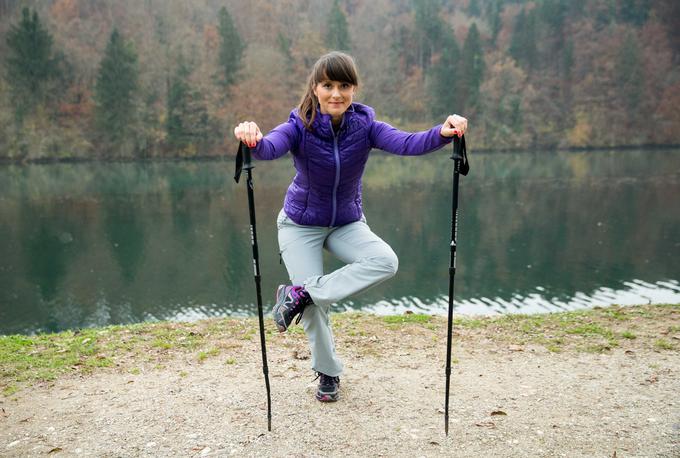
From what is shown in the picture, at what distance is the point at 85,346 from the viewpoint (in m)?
6.85

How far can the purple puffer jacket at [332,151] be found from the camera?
4504mm

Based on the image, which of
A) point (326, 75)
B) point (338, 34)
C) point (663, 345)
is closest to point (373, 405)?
point (326, 75)

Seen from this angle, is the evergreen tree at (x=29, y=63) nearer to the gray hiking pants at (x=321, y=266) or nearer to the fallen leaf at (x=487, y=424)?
the gray hiking pants at (x=321, y=266)

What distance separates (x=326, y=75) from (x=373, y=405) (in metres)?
2.89

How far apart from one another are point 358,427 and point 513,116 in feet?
253

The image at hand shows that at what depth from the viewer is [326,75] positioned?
450cm

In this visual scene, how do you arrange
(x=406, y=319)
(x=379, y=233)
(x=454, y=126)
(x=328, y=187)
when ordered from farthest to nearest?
(x=379, y=233), (x=406, y=319), (x=328, y=187), (x=454, y=126)

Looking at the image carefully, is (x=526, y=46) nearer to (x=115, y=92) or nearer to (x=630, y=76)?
(x=630, y=76)

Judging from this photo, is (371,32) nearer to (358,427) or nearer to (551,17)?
(551,17)

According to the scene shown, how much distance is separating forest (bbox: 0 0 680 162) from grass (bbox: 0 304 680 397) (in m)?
62.2

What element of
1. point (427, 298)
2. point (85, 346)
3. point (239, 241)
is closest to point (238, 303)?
point (427, 298)

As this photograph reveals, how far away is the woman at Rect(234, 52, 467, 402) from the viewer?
14.7 ft

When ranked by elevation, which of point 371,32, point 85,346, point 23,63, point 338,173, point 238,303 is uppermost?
point 371,32

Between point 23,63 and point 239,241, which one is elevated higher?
point 23,63
